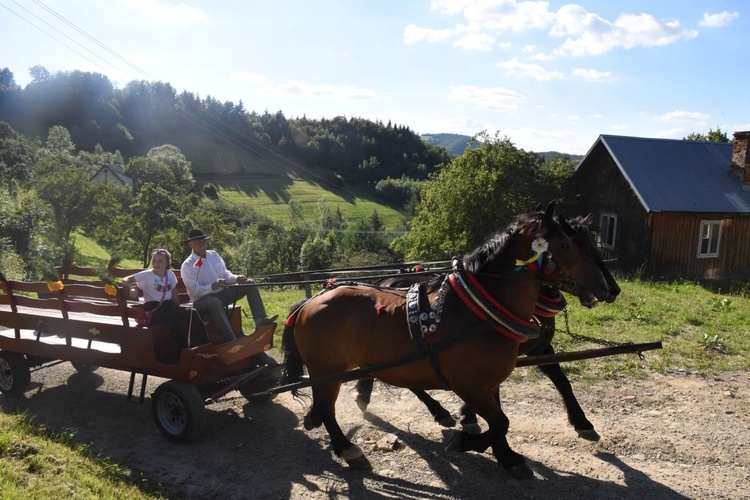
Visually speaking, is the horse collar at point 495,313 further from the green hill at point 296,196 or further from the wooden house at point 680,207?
the green hill at point 296,196

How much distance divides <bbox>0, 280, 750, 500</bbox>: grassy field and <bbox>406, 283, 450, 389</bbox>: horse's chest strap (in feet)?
7.89

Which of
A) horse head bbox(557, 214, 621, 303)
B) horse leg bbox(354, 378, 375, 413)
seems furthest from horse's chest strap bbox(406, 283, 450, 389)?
horse leg bbox(354, 378, 375, 413)

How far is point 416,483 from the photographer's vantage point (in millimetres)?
4516

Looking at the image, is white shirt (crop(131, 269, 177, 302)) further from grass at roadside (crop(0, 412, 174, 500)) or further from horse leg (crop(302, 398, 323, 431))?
horse leg (crop(302, 398, 323, 431))

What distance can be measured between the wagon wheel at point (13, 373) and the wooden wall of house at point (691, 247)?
20.2 m

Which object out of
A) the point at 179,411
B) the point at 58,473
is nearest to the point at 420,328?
the point at 179,411

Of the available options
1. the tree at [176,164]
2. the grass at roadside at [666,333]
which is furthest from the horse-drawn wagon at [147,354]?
the tree at [176,164]

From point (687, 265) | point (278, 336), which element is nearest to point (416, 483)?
point (278, 336)

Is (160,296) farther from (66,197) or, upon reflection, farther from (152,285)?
(66,197)

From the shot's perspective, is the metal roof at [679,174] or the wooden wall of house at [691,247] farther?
the wooden wall of house at [691,247]

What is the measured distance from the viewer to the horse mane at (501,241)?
4250 millimetres

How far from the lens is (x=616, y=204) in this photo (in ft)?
73.4

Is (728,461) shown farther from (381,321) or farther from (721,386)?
(381,321)

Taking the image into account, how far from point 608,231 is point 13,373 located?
21978mm
